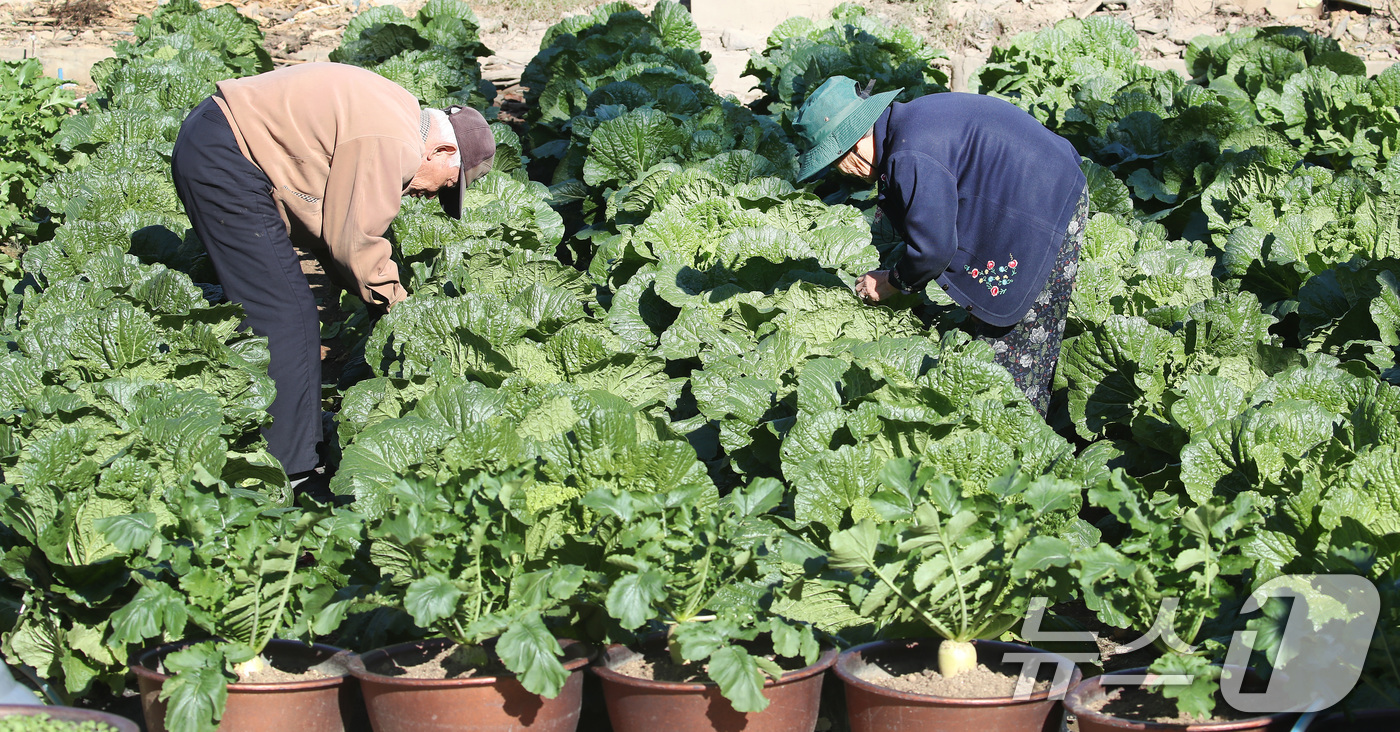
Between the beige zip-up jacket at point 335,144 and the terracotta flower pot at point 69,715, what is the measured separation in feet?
6.10

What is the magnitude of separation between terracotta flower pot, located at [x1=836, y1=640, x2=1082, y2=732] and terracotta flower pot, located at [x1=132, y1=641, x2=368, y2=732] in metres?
1.04

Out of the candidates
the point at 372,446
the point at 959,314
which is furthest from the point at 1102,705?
the point at 959,314

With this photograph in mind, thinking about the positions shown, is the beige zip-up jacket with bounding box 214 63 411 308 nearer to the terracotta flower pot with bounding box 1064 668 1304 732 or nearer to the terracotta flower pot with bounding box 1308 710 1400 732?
the terracotta flower pot with bounding box 1064 668 1304 732

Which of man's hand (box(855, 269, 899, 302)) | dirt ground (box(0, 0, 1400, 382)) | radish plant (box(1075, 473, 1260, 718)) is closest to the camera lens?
radish plant (box(1075, 473, 1260, 718))

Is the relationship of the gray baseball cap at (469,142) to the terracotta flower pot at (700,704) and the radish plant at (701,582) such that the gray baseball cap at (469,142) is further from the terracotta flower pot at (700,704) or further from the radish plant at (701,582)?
the terracotta flower pot at (700,704)

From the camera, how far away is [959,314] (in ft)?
13.9

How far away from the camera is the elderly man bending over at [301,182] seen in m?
3.54

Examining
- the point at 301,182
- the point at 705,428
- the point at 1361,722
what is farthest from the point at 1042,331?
the point at 301,182

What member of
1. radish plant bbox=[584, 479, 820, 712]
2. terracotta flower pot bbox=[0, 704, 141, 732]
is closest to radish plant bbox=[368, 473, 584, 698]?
radish plant bbox=[584, 479, 820, 712]

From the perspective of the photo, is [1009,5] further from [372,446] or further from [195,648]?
[195,648]

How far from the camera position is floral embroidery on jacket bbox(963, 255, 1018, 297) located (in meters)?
3.51

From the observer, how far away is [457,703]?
2164 mm

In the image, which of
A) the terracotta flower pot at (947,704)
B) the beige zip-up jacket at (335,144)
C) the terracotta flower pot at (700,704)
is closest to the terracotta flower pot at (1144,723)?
the terracotta flower pot at (947,704)

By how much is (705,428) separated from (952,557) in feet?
4.68
